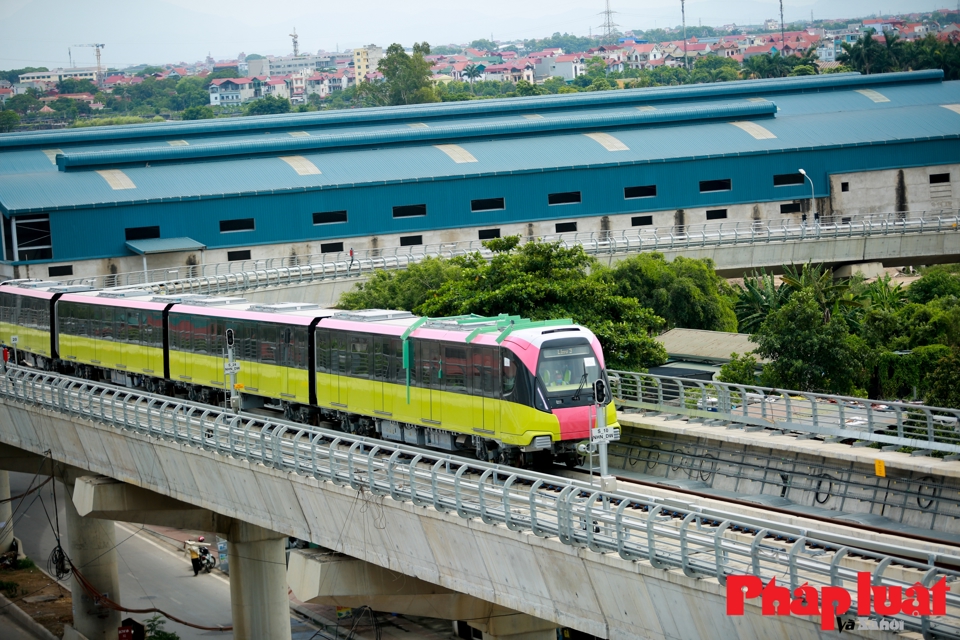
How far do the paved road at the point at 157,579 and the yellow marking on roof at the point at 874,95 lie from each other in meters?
56.1

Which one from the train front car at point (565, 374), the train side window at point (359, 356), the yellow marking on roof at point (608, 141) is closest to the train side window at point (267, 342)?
the train side window at point (359, 356)

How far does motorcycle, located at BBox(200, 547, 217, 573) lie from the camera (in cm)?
5659

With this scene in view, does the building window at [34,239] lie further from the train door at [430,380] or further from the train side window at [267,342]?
the train door at [430,380]

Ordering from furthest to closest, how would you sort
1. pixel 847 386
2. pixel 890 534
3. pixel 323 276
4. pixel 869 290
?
pixel 323 276
pixel 869 290
pixel 847 386
pixel 890 534

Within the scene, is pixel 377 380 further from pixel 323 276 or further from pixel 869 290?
pixel 323 276

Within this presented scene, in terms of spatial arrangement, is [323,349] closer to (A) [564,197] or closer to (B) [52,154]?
(A) [564,197]

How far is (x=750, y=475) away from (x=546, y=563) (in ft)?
28.1

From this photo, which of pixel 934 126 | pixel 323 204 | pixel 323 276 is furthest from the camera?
pixel 934 126

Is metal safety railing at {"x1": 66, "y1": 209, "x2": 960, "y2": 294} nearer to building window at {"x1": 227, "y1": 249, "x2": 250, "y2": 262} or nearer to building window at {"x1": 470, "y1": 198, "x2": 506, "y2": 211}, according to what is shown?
building window at {"x1": 227, "y1": 249, "x2": 250, "y2": 262}

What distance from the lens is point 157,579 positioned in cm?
5603

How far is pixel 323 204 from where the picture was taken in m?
68.9

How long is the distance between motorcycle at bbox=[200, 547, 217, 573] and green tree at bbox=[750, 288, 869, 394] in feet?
99.5

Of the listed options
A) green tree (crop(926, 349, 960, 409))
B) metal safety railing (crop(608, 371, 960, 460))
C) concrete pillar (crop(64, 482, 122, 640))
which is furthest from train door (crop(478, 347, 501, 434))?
concrete pillar (crop(64, 482, 122, 640))

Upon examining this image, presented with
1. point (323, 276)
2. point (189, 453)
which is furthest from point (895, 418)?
point (323, 276)
